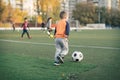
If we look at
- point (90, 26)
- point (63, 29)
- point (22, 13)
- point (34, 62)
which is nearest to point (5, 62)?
point (34, 62)

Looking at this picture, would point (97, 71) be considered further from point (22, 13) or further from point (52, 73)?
point (22, 13)

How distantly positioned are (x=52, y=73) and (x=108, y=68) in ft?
4.40

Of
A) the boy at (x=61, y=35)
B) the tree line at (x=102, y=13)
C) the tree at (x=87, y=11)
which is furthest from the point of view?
the tree at (x=87, y=11)

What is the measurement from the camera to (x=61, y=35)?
24.9 feet

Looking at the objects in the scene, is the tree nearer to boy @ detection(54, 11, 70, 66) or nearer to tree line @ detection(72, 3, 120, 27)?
tree line @ detection(72, 3, 120, 27)

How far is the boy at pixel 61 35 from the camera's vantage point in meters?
7.50

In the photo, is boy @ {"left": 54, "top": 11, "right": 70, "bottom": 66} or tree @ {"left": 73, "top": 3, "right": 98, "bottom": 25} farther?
tree @ {"left": 73, "top": 3, "right": 98, "bottom": 25}

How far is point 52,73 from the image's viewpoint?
6.29 meters

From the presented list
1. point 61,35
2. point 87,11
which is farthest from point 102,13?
point 61,35

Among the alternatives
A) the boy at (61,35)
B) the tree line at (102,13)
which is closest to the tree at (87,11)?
the tree line at (102,13)

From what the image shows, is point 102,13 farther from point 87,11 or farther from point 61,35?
point 61,35

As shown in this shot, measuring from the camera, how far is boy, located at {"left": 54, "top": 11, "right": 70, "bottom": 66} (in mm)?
7500

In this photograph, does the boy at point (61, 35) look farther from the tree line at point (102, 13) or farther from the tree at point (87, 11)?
the tree at point (87, 11)

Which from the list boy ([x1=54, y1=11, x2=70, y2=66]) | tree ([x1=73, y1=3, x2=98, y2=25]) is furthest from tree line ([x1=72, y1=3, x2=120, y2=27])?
boy ([x1=54, y1=11, x2=70, y2=66])
